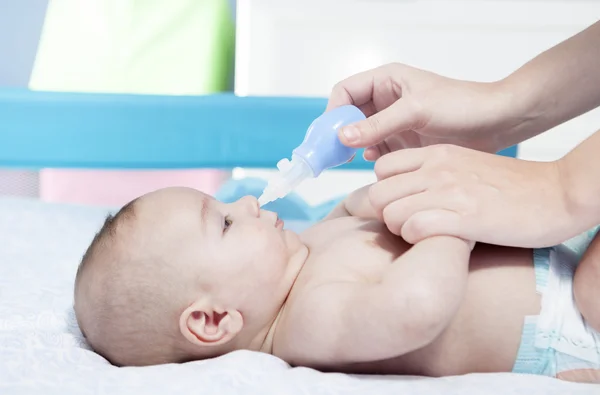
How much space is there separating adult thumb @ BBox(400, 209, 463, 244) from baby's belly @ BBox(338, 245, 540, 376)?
0.10 metres

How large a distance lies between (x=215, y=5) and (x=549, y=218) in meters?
1.92

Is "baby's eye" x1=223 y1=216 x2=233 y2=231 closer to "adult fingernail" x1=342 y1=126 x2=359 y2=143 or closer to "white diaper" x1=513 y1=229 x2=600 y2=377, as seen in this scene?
"adult fingernail" x1=342 y1=126 x2=359 y2=143

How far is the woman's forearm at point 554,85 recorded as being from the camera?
112cm

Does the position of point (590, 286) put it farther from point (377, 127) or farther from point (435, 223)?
point (377, 127)

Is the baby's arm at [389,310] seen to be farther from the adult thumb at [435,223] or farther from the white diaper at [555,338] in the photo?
the white diaper at [555,338]

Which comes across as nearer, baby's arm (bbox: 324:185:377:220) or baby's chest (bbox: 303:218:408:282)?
baby's chest (bbox: 303:218:408:282)

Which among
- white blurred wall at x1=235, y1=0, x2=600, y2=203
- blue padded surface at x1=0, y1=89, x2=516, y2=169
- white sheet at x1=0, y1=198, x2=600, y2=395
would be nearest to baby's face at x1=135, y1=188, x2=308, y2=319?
white sheet at x1=0, y1=198, x2=600, y2=395

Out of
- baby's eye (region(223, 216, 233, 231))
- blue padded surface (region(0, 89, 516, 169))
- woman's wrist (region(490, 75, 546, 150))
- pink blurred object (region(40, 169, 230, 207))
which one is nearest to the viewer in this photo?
baby's eye (region(223, 216, 233, 231))

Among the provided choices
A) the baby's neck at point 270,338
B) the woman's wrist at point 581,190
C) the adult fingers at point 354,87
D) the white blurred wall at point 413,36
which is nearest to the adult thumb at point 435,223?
the woman's wrist at point 581,190

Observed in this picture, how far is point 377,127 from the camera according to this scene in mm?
994

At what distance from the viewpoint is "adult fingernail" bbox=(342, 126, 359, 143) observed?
3.20 feet

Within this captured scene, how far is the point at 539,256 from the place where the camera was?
94 centimetres

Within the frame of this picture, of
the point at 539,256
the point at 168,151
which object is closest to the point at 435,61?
the point at 168,151

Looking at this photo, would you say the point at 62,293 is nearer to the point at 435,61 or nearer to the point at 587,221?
the point at 587,221
